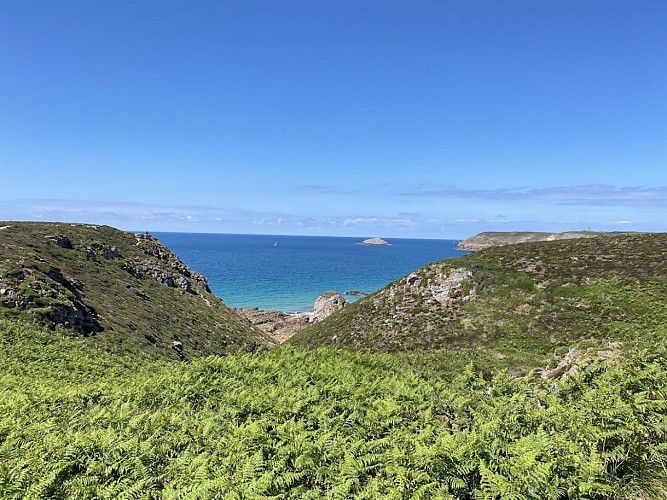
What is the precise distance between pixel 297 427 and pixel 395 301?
32185 millimetres

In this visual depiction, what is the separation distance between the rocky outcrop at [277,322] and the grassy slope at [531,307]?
24.7 metres

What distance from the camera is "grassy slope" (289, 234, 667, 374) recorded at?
27.5m

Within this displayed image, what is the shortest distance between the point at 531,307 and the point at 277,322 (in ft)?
167

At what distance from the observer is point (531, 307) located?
1283 inches

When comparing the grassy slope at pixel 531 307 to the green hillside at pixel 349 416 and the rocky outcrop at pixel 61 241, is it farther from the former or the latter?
the rocky outcrop at pixel 61 241

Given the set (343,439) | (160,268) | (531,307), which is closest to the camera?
(343,439)

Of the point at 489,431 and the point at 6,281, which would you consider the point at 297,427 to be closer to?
the point at 489,431

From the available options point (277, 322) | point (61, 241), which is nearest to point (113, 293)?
point (61, 241)

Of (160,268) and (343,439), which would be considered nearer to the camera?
(343,439)

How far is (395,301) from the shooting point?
4069 cm

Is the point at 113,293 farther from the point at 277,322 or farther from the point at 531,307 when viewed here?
the point at 531,307

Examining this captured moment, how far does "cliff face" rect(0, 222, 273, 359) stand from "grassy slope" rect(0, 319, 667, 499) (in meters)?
21.5

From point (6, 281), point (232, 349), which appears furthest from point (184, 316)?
point (6, 281)

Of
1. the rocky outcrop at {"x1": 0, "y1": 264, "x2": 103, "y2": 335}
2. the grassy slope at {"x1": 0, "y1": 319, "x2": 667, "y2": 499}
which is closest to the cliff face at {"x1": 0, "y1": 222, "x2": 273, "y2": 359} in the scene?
the rocky outcrop at {"x1": 0, "y1": 264, "x2": 103, "y2": 335}
